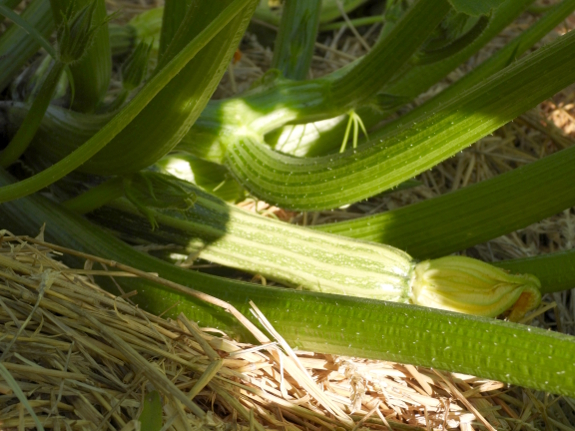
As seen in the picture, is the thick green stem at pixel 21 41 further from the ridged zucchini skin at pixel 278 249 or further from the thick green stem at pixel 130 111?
the thick green stem at pixel 130 111

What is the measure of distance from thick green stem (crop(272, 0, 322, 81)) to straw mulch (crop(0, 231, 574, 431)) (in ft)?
2.49

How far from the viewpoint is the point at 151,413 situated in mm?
1074

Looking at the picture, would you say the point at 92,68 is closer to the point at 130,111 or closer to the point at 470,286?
the point at 130,111

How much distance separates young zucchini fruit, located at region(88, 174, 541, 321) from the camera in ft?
5.10

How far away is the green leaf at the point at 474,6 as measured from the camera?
1.11 m

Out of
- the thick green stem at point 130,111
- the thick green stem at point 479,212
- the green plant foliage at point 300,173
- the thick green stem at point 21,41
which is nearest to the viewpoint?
the thick green stem at point 130,111

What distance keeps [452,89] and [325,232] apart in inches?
22.7

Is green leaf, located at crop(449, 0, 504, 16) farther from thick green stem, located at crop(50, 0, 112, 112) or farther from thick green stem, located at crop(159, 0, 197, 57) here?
thick green stem, located at crop(50, 0, 112, 112)

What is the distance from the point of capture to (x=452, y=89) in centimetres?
194

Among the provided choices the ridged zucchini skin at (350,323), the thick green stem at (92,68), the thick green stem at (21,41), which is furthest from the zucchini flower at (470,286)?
the thick green stem at (21,41)

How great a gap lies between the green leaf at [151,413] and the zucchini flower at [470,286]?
697 mm

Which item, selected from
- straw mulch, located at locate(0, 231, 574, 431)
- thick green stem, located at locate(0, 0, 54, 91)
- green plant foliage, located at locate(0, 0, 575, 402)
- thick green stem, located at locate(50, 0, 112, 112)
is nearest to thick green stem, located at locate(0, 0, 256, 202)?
green plant foliage, located at locate(0, 0, 575, 402)

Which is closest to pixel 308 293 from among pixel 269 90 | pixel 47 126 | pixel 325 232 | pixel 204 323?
pixel 204 323

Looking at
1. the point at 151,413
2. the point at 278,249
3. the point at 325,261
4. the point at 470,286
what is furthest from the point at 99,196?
the point at 470,286
